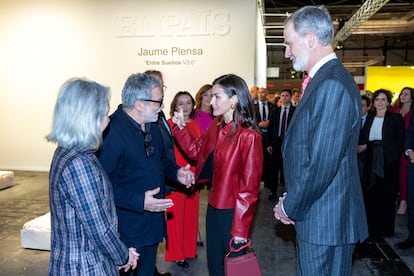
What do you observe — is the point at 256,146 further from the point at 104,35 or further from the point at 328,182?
the point at 104,35

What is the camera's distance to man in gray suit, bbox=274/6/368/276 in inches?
58.4

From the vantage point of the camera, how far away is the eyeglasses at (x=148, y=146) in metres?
2.21

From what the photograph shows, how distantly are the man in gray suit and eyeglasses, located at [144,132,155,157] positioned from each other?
84cm

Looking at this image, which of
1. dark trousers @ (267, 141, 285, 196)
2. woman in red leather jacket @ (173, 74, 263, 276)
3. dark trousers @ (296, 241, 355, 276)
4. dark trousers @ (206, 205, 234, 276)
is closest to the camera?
dark trousers @ (296, 241, 355, 276)

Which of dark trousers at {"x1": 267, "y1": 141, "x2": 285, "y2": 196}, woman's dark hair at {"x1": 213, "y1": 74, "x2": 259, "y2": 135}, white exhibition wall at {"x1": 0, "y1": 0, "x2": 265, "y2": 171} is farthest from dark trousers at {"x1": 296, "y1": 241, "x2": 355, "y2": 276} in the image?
white exhibition wall at {"x1": 0, "y1": 0, "x2": 265, "y2": 171}

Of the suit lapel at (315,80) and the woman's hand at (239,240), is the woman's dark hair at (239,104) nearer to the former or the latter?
the woman's hand at (239,240)

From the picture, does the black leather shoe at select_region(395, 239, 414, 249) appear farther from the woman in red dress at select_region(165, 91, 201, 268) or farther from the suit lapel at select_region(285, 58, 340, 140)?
the suit lapel at select_region(285, 58, 340, 140)

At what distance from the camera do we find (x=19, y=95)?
8297 millimetres

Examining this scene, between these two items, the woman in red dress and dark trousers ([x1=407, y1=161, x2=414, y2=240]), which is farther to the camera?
dark trousers ([x1=407, y1=161, x2=414, y2=240])

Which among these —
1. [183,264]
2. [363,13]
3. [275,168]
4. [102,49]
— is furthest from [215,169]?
[363,13]

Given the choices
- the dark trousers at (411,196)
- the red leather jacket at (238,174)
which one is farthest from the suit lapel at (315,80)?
the dark trousers at (411,196)

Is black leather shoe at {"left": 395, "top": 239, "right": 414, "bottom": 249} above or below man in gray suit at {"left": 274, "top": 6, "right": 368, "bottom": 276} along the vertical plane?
below

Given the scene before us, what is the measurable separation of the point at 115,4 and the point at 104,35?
2.10 feet

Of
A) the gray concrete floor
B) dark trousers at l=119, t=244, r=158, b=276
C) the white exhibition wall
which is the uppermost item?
the white exhibition wall
